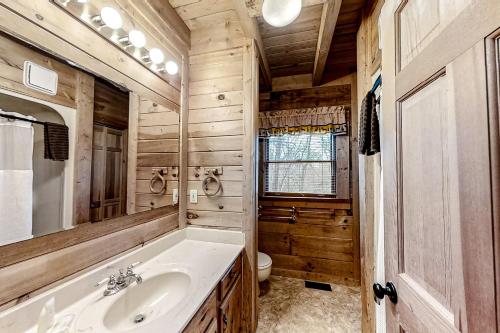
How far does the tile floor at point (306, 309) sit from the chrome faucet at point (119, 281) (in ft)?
4.15

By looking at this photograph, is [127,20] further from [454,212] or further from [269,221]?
[269,221]

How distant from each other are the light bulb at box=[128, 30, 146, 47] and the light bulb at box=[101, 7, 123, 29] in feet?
0.32

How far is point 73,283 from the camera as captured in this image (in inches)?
34.2

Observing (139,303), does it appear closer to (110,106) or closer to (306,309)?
(110,106)

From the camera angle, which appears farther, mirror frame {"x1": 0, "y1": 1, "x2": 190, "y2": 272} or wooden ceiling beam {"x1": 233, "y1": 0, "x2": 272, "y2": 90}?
wooden ceiling beam {"x1": 233, "y1": 0, "x2": 272, "y2": 90}

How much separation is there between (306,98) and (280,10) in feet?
5.41

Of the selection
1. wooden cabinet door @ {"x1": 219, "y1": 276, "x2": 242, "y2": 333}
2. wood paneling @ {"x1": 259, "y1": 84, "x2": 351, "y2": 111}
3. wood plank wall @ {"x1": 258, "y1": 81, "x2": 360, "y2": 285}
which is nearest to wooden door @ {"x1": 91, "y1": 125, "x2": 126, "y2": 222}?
wooden cabinet door @ {"x1": 219, "y1": 276, "x2": 242, "y2": 333}

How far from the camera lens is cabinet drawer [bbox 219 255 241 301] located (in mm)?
1145

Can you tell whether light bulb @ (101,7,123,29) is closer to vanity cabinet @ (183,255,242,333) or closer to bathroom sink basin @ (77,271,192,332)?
bathroom sink basin @ (77,271,192,332)

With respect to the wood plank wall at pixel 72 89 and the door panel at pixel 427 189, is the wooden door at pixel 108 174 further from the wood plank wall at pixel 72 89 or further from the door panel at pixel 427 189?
the door panel at pixel 427 189

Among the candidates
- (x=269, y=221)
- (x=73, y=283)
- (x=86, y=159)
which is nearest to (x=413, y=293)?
(x=73, y=283)

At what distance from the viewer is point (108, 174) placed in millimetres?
1110

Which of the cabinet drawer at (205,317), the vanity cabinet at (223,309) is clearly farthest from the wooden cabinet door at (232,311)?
the cabinet drawer at (205,317)

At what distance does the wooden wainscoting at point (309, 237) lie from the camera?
8.06 ft
